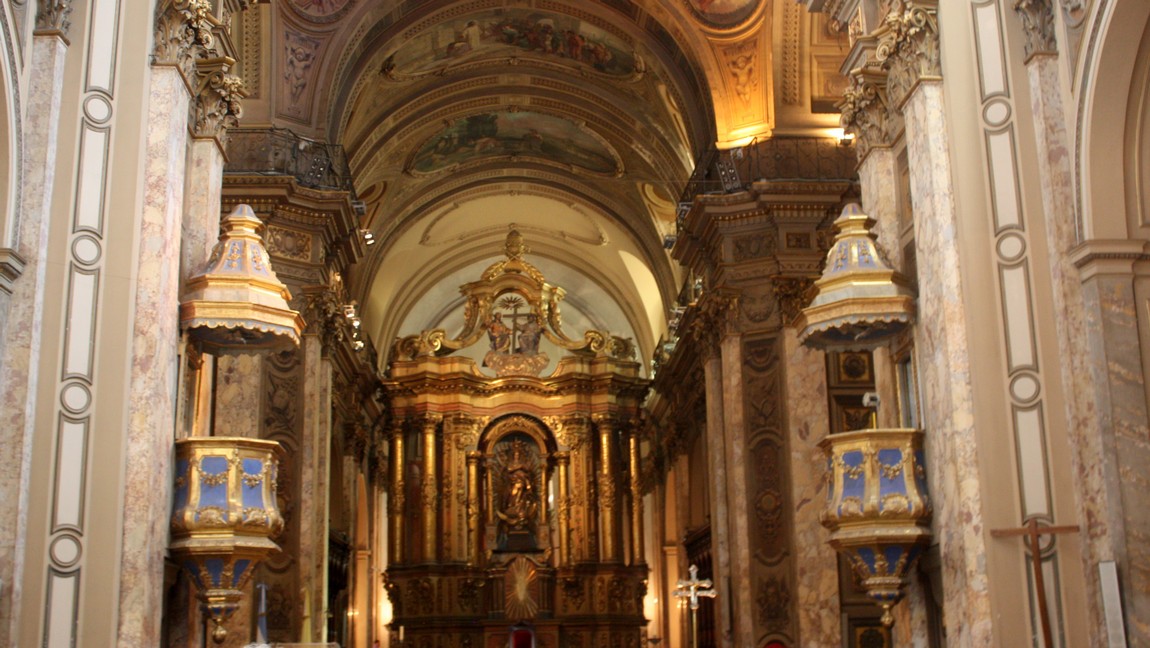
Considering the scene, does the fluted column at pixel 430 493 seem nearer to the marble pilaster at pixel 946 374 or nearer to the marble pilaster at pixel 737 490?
the marble pilaster at pixel 737 490

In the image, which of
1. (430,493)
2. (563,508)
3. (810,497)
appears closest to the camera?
(810,497)

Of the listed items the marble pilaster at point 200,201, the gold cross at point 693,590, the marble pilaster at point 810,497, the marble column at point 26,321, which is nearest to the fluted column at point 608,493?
the gold cross at point 693,590

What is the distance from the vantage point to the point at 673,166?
23.4 m

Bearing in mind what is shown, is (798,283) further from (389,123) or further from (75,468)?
(75,468)

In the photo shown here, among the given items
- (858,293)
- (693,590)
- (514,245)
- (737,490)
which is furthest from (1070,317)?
(514,245)

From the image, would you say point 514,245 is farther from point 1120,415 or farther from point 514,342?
point 1120,415

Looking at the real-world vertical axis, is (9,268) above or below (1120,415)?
above

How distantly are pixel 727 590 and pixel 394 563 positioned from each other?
10140 mm

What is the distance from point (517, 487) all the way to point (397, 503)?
2.40 metres

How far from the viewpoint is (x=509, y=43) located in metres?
22.9

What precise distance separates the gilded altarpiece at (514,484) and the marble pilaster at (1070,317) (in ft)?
58.7

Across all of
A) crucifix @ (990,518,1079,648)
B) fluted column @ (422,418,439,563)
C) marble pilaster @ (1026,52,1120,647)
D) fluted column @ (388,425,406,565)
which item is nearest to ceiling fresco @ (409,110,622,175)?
fluted column @ (422,418,439,563)

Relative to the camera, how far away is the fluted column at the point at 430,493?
87.8 feet

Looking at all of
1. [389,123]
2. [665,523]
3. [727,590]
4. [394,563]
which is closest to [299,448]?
[727,590]
